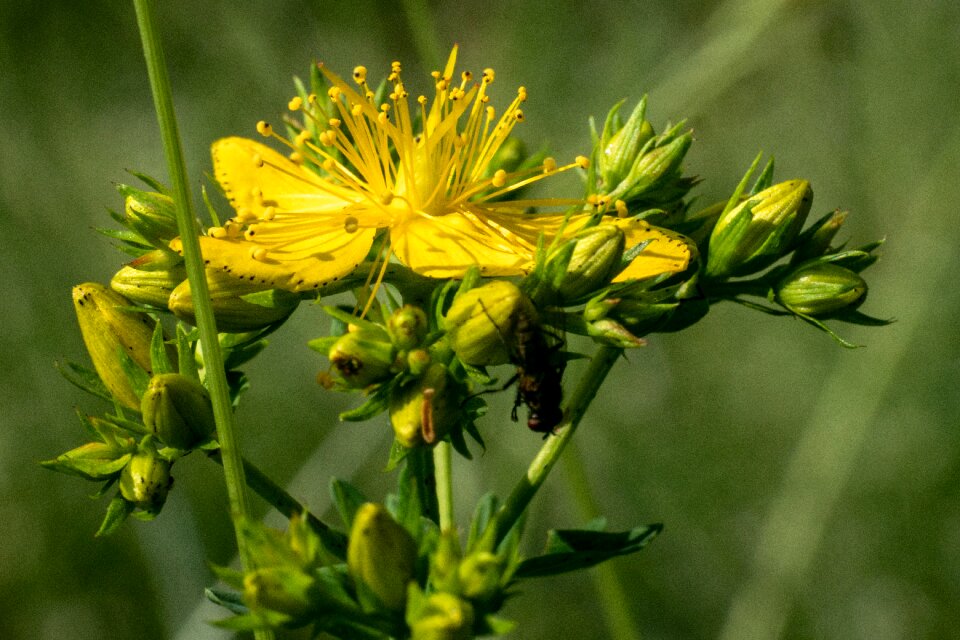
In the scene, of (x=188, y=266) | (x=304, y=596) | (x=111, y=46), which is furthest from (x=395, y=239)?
(x=111, y=46)

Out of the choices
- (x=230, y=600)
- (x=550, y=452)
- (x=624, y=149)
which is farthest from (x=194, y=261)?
(x=624, y=149)

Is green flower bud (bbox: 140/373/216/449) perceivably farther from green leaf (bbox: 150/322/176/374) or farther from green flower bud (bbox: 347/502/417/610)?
green flower bud (bbox: 347/502/417/610)

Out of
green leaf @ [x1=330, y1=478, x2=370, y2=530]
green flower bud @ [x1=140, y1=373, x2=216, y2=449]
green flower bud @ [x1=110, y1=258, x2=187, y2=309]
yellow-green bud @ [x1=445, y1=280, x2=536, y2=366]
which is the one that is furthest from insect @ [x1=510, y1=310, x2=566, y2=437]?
green flower bud @ [x1=110, y1=258, x2=187, y2=309]

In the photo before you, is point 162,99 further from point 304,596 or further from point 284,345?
point 284,345

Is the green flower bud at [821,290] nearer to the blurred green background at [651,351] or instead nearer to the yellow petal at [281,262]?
the yellow petal at [281,262]

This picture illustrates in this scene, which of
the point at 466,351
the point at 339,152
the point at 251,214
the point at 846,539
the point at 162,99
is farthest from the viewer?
the point at 846,539

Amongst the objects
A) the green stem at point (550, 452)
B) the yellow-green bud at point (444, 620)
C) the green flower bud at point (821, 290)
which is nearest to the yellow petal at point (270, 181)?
the green stem at point (550, 452)

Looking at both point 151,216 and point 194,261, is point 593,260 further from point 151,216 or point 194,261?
point 151,216

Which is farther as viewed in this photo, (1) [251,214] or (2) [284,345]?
(2) [284,345]

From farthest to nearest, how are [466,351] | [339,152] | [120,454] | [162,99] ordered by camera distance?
[339,152], [120,454], [466,351], [162,99]
